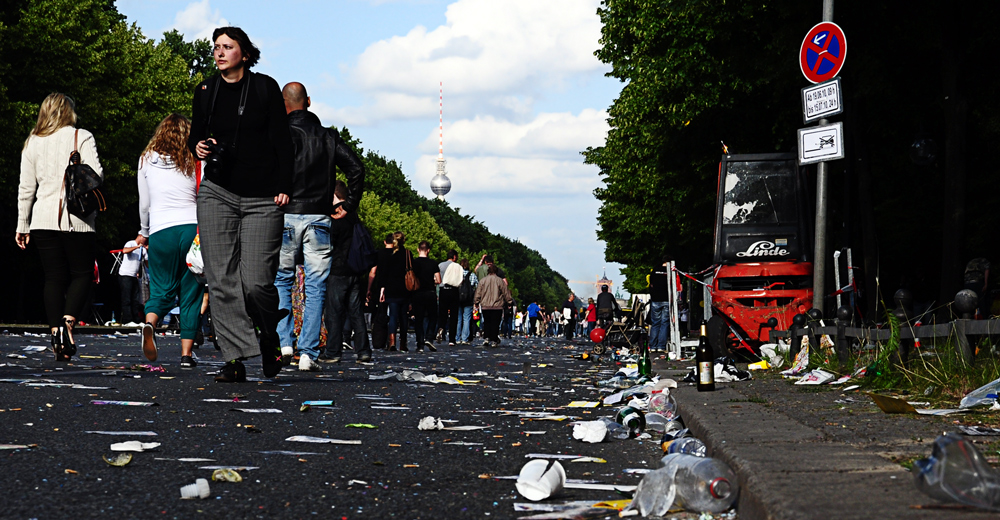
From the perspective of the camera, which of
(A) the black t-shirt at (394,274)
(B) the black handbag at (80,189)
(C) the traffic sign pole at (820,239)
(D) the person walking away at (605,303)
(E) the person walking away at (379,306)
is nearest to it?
(B) the black handbag at (80,189)

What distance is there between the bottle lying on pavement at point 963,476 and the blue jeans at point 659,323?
1708cm

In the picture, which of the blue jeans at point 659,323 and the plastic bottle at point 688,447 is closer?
the plastic bottle at point 688,447

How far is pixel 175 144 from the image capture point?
9.23 m

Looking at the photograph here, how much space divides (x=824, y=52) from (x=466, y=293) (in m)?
14.3

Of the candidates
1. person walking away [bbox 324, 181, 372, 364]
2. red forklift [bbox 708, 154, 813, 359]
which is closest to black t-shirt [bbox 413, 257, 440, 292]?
red forklift [bbox 708, 154, 813, 359]

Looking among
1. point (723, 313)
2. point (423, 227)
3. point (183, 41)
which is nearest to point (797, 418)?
point (723, 313)

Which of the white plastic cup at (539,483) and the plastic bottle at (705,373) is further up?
the plastic bottle at (705,373)

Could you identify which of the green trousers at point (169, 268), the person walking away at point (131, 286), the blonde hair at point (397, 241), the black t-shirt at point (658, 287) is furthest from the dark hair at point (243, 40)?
the person walking away at point (131, 286)

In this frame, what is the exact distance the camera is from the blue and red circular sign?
11.1 metres

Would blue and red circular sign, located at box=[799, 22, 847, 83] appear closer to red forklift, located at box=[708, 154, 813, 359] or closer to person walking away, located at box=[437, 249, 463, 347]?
red forklift, located at box=[708, 154, 813, 359]

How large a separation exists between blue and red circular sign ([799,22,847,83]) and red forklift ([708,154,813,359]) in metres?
3.87

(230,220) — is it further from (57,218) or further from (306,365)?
(57,218)

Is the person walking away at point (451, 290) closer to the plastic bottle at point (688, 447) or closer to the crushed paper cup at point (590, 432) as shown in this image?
the crushed paper cup at point (590, 432)

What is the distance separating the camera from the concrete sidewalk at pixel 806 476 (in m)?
2.97
